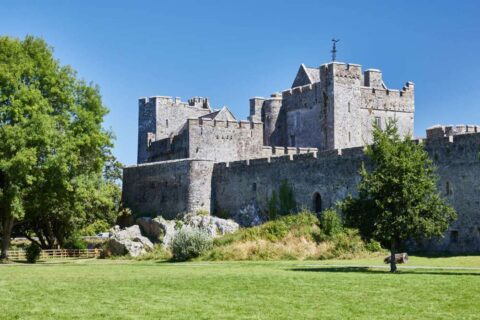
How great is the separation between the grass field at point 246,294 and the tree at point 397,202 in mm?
1535

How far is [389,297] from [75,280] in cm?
1071

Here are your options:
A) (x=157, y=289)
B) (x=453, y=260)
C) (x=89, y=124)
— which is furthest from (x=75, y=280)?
(x=89, y=124)

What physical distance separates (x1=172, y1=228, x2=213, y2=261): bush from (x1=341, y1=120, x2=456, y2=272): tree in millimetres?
11518

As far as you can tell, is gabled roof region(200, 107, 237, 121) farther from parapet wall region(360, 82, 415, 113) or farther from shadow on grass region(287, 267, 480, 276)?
shadow on grass region(287, 267, 480, 276)

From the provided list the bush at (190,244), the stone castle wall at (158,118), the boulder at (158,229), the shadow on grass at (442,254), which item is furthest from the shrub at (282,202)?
the stone castle wall at (158,118)

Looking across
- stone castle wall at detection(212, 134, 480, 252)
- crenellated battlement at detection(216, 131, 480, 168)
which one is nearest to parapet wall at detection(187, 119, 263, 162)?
crenellated battlement at detection(216, 131, 480, 168)

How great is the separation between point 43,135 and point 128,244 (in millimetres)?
9068

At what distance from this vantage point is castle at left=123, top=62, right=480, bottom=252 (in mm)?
45156

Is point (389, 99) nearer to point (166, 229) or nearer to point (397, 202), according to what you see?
point (166, 229)

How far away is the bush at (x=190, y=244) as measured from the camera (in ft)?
133

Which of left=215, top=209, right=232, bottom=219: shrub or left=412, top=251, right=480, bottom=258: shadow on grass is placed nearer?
Answer: left=412, top=251, right=480, bottom=258: shadow on grass

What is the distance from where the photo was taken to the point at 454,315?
58.1 feet

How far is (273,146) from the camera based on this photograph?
193 feet

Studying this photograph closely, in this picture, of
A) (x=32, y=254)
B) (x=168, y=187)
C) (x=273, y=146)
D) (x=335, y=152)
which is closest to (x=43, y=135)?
(x=32, y=254)
